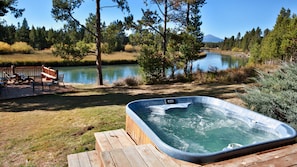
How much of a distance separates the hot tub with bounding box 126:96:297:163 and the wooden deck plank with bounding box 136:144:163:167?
190mm

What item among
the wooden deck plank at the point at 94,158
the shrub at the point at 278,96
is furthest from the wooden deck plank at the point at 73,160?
the shrub at the point at 278,96

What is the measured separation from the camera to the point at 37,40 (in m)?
34.8

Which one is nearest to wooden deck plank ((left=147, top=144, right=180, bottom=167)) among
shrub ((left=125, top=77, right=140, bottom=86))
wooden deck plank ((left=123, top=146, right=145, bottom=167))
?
wooden deck plank ((left=123, top=146, right=145, bottom=167))

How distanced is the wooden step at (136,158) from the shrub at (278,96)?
2920mm

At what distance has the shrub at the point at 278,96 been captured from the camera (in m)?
4.18

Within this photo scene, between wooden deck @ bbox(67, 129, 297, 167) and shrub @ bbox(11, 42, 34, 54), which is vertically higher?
shrub @ bbox(11, 42, 34, 54)

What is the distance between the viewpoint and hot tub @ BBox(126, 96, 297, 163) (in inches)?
103

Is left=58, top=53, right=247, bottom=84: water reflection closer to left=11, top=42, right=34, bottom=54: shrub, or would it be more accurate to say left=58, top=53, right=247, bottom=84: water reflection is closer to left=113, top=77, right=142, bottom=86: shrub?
left=113, top=77, right=142, bottom=86: shrub

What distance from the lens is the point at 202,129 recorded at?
4422mm

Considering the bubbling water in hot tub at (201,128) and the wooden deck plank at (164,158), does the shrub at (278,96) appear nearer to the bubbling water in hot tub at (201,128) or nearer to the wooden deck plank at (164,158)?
the bubbling water in hot tub at (201,128)

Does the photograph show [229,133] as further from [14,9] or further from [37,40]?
[37,40]

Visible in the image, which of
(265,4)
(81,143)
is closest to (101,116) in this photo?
(81,143)

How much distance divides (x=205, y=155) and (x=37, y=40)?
38.1m

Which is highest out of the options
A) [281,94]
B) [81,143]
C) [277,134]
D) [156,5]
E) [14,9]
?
[156,5]
